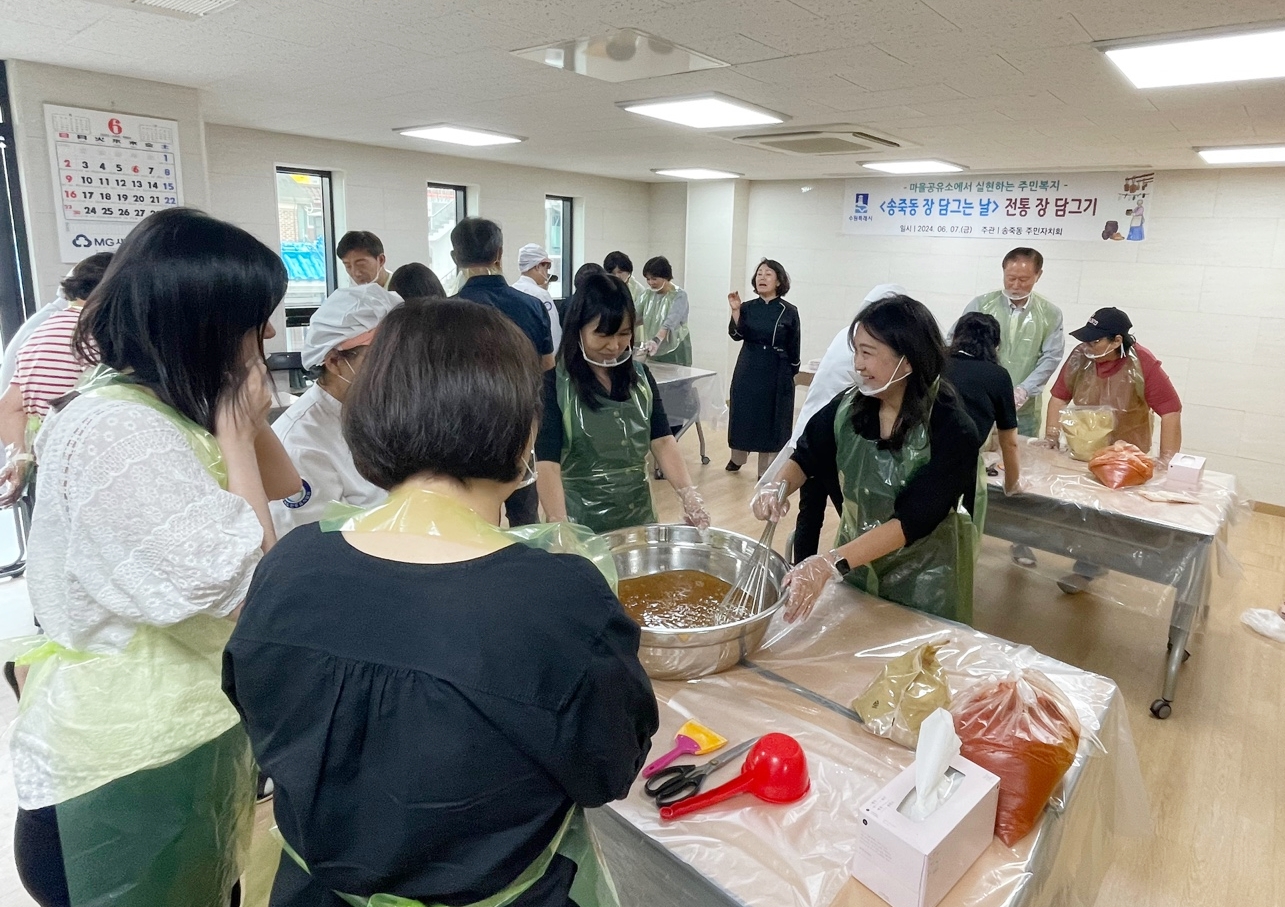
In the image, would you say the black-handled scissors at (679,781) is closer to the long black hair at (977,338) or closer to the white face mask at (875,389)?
the white face mask at (875,389)

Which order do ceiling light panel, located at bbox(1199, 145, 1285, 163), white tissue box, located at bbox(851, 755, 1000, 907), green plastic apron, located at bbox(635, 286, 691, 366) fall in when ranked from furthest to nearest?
green plastic apron, located at bbox(635, 286, 691, 366)
ceiling light panel, located at bbox(1199, 145, 1285, 163)
white tissue box, located at bbox(851, 755, 1000, 907)

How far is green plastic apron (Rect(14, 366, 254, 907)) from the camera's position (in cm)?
98

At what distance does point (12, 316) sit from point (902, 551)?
11.8 ft

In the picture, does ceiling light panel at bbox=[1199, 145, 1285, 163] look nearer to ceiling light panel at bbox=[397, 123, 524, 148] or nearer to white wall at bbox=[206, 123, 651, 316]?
ceiling light panel at bbox=[397, 123, 524, 148]

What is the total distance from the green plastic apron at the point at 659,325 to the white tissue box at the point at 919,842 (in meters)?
4.54

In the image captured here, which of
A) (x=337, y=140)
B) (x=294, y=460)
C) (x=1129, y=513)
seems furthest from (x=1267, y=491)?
(x=337, y=140)

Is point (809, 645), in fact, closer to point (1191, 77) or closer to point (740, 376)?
point (1191, 77)

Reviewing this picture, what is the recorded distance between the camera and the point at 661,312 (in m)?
5.35

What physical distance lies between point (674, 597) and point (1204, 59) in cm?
210

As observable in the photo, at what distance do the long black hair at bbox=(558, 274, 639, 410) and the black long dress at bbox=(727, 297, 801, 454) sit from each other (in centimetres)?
258

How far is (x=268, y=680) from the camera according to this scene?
0.65 m

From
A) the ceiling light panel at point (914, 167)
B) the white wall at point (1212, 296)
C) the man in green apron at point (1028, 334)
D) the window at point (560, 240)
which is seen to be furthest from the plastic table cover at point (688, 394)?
the white wall at point (1212, 296)

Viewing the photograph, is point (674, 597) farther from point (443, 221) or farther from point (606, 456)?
point (443, 221)

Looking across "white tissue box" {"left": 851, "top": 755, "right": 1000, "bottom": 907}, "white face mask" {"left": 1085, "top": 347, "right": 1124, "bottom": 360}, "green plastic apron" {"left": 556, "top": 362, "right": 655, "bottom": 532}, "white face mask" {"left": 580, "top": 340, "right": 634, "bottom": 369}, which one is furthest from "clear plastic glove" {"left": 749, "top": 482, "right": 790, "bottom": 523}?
"white face mask" {"left": 1085, "top": 347, "right": 1124, "bottom": 360}
